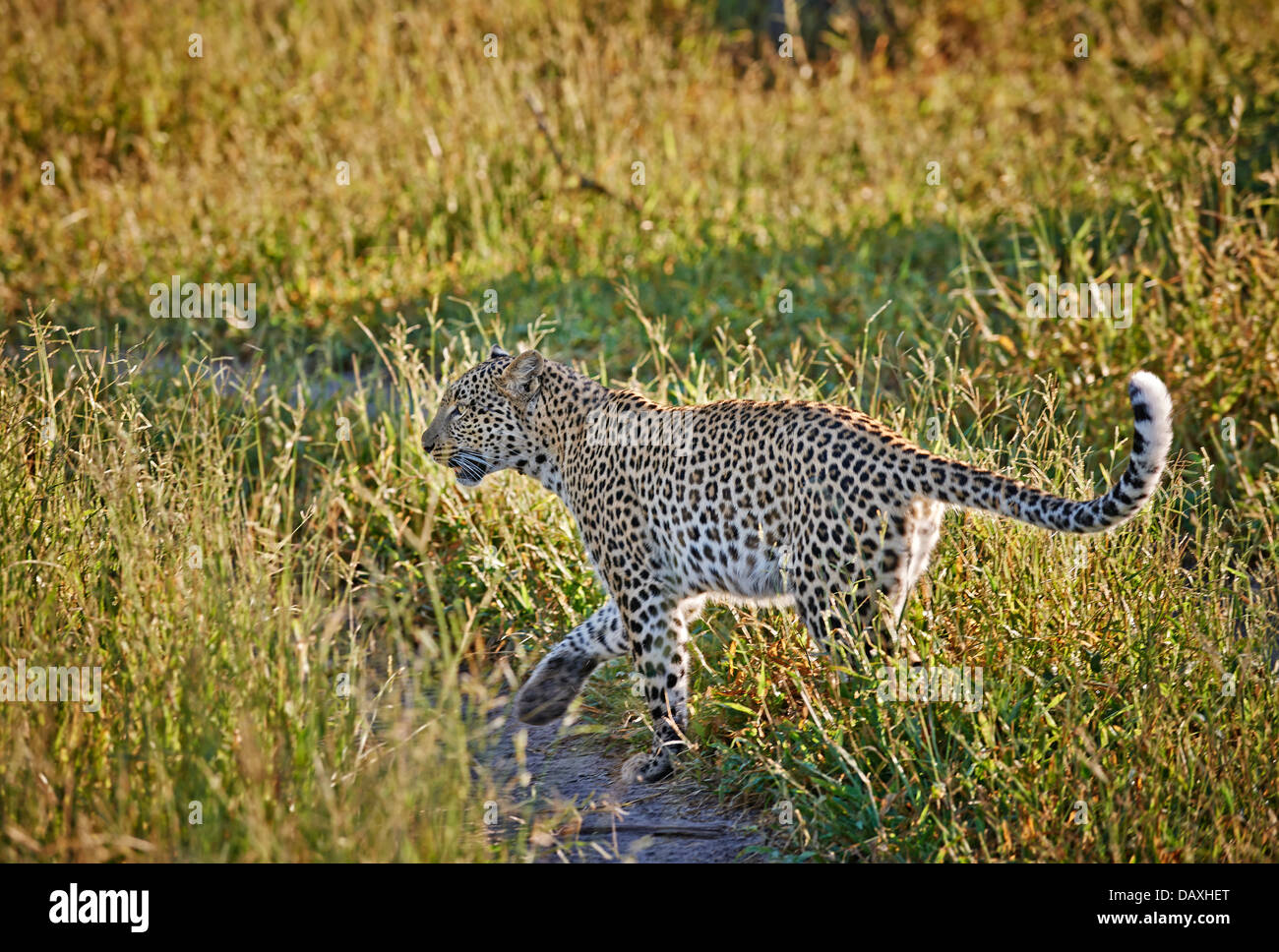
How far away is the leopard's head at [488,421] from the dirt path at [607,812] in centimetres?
94

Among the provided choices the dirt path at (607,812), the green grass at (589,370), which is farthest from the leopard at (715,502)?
the green grass at (589,370)

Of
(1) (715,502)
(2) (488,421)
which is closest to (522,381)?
(2) (488,421)

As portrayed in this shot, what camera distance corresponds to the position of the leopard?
12.5 ft

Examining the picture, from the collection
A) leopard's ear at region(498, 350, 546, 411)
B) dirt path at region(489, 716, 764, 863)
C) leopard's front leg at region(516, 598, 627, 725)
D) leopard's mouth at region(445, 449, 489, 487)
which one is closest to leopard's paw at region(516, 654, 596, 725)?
leopard's front leg at region(516, 598, 627, 725)

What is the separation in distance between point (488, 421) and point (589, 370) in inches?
101

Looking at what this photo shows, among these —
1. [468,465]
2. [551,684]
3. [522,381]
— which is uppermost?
[522,381]

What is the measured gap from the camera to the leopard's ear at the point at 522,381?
15.9 ft

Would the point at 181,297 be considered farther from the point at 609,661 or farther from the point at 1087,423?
the point at 1087,423

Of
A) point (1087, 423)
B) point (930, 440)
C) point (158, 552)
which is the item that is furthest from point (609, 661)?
point (1087, 423)

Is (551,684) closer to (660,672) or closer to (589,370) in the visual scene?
(660,672)

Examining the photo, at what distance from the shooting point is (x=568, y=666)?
4.75 metres

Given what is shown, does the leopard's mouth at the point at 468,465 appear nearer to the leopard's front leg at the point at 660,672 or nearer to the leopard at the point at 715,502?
the leopard at the point at 715,502

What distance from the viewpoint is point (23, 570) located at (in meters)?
4.15

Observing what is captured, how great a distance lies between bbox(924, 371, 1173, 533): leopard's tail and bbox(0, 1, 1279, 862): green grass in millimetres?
487
